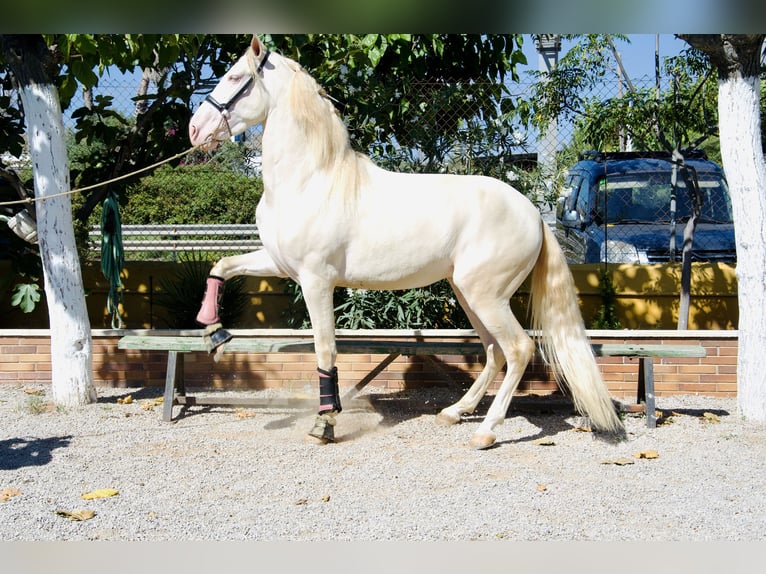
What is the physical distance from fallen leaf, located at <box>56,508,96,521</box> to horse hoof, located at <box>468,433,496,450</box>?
7.40 feet

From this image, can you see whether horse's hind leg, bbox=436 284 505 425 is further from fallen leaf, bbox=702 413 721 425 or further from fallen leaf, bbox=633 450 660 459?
fallen leaf, bbox=702 413 721 425

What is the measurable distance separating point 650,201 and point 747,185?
2.70 metres

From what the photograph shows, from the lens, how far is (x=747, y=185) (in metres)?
5.22

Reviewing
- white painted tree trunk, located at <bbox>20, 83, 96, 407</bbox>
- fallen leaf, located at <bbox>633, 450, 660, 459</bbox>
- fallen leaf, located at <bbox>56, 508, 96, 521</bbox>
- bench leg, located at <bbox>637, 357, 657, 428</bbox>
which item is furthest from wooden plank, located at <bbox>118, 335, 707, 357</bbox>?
fallen leaf, located at <bbox>56, 508, 96, 521</bbox>

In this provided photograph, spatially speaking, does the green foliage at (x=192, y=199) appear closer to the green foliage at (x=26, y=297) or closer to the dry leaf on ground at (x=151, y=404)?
the green foliage at (x=26, y=297)

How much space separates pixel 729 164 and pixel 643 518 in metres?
2.80

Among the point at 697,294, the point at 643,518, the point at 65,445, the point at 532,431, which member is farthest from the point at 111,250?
the point at 697,294

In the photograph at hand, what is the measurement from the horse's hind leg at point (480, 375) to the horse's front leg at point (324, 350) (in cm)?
88

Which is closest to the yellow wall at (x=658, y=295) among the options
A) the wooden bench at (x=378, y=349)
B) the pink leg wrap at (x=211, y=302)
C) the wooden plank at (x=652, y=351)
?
the wooden bench at (x=378, y=349)

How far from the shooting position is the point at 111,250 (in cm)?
640

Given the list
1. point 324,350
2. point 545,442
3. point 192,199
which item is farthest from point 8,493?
point 192,199

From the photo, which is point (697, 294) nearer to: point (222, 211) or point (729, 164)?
point (729, 164)

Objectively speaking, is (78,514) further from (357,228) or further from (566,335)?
(566,335)

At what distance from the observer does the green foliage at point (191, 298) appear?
698 centimetres
